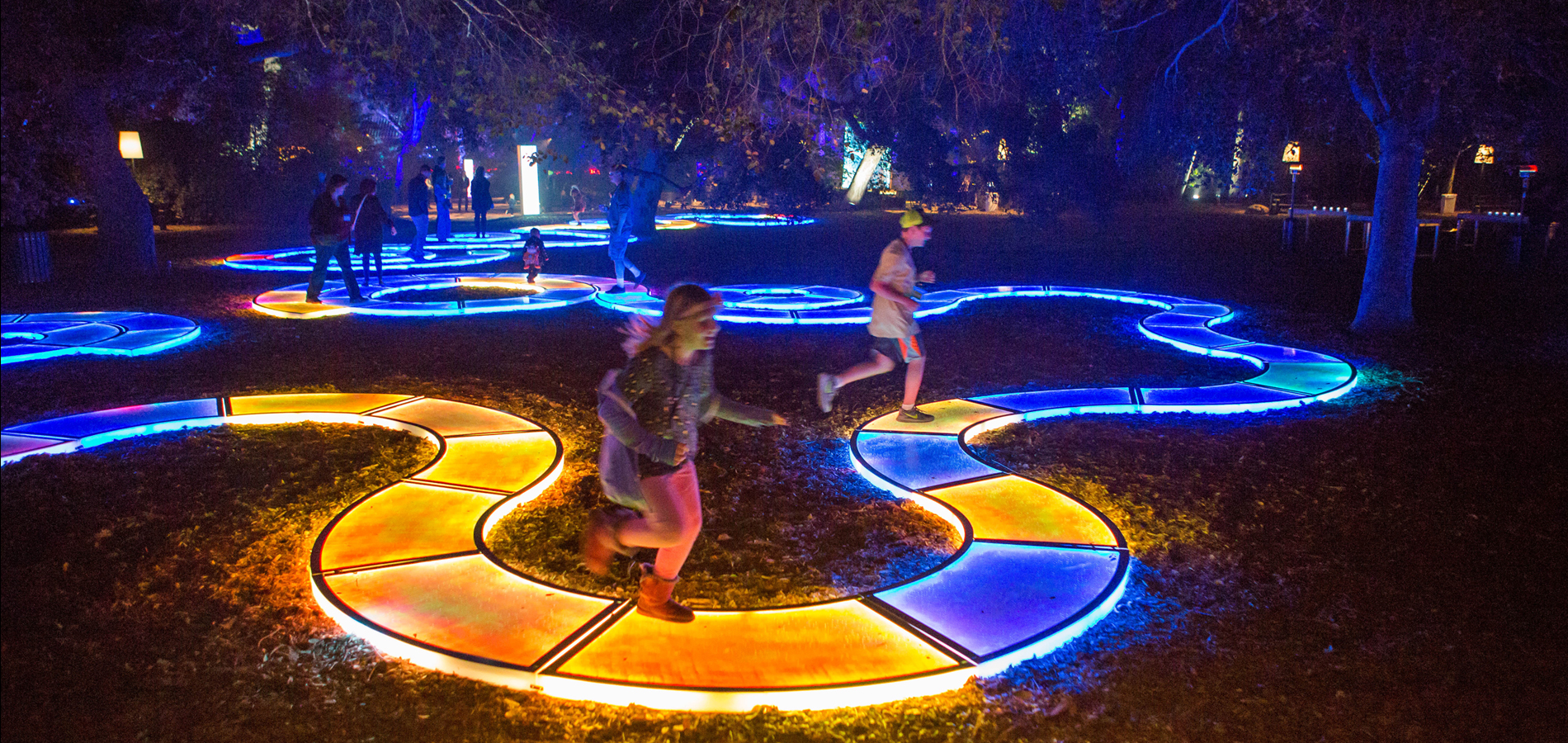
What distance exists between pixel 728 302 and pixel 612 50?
695 centimetres

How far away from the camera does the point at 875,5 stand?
8.12 m

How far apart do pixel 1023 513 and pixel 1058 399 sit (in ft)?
10.3

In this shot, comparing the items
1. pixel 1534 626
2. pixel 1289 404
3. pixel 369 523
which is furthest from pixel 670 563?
pixel 1289 404

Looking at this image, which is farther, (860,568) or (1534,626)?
(860,568)

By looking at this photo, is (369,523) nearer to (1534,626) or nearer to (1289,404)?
(1534,626)

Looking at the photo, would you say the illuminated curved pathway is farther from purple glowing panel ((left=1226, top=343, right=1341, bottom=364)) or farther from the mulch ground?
purple glowing panel ((left=1226, top=343, right=1341, bottom=364))

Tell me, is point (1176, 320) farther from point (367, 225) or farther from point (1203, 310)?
point (367, 225)

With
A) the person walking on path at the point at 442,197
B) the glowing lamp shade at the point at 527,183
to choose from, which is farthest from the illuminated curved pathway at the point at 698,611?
the glowing lamp shade at the point at 527,183

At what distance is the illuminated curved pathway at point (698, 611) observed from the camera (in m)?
3.76

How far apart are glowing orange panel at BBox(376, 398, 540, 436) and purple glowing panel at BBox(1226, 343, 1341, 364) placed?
8148 mm

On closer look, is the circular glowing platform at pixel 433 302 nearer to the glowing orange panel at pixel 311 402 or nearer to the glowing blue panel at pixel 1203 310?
the glowing orange panel at pixel 311 402

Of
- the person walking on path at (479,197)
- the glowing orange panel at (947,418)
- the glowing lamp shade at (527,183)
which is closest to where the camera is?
the glowing orange panel at (947,418)

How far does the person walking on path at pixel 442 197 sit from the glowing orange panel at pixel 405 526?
1891 centimetres

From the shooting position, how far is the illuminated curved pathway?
3.76 metres
